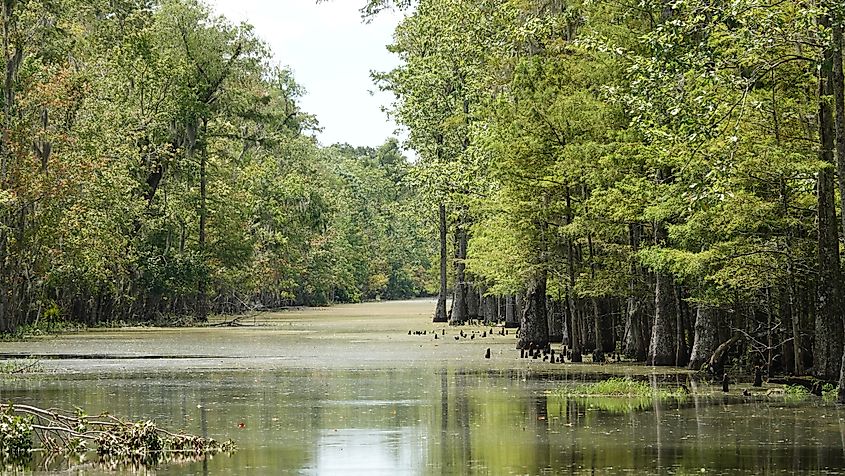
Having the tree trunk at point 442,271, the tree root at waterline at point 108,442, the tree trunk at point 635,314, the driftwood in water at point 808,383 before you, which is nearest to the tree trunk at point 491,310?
the tree trunk at point 442,271

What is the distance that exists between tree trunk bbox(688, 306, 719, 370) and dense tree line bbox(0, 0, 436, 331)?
67.6 feet

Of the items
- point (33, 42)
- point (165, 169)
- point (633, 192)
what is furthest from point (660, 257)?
point (165, 169)

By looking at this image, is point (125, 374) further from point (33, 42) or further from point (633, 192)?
point (33, 42)

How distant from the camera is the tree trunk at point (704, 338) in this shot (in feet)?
89.5

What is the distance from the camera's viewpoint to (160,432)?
14.8 metres

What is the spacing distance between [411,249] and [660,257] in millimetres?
129187

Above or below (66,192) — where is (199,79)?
above

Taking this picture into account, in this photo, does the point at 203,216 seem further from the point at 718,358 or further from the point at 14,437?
the point at 14,437

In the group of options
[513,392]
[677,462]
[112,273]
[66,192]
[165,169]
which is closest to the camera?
[677,462]

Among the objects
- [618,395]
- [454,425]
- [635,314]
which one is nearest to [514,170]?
[635,314]

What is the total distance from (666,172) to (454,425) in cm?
1337

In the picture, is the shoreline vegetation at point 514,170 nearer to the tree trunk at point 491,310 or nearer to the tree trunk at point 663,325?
the tree trunk at point 663,325

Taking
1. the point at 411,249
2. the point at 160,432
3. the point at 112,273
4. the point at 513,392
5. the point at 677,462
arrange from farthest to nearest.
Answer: the point at 411,249 < the point at 112,273 < the point at 513,392 < the point at 160,432 < the point at 677,462

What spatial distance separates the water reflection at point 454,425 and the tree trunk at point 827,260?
138cm
